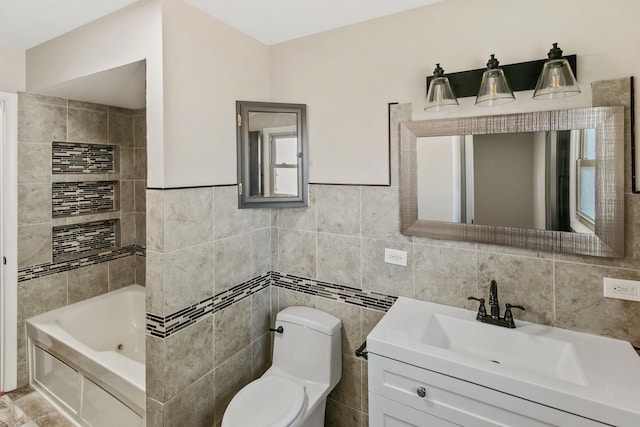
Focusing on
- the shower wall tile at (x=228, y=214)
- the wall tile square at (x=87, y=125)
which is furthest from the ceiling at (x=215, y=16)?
the shower wall tile at (x=228, y=214)

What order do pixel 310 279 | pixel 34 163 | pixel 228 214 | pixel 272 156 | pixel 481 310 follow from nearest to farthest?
pixel 481 310
pixel 228 214
pixel 272 156
pixel 310 279
pixel 34 163

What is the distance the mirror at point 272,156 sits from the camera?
1952mm

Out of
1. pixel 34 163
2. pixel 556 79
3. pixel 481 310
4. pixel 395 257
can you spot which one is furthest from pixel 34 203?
pixel 556 79

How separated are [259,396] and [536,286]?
1465 mm

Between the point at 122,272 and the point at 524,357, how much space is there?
313cm

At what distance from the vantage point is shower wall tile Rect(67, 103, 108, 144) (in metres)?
2.52

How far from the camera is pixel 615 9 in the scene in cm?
131

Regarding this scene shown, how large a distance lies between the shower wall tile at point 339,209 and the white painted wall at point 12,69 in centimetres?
220

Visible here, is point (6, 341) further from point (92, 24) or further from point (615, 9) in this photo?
point (615, 9)

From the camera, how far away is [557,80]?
Result: 51.3 inches

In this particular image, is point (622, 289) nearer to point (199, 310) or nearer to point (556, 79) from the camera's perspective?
point (556, 79)

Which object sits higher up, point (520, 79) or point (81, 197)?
point (520, 79)

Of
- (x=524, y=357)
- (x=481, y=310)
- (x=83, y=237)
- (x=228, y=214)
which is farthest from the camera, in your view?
(x=83, y=237)

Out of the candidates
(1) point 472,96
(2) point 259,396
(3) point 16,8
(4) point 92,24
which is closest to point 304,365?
(2) point 259,396
